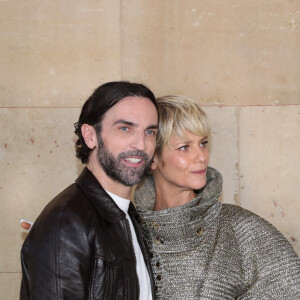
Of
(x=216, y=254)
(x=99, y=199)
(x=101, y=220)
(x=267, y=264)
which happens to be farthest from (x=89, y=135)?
(x=267, y=264)

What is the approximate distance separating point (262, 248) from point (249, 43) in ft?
4.77

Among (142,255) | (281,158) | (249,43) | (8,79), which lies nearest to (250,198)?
(281,158)

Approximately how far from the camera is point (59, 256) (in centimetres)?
179

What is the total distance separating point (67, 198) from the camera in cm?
194

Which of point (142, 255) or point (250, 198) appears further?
point (250, 198)

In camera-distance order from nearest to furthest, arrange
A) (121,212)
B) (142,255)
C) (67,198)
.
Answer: (67,198)
(121,212)
(142,255)

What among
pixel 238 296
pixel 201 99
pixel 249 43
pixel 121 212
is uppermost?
pixel 249 43

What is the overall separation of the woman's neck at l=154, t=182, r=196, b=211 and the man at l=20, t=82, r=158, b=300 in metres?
0.30

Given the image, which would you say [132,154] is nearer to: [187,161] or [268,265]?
[187,161]

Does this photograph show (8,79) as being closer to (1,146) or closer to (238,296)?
(1,146)

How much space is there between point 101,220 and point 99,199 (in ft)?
0.34

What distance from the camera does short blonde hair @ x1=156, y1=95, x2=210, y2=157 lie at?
99.8 inches

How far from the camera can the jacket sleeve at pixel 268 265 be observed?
232 centimetres

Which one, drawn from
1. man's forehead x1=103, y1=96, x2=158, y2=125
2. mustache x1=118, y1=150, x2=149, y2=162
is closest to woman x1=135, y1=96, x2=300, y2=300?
man's forehead x1=103, y1=96, x2=158, y2=125
